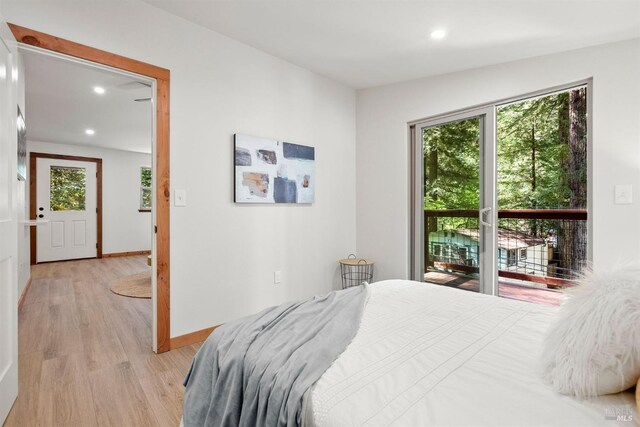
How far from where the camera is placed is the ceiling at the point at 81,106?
3309mm

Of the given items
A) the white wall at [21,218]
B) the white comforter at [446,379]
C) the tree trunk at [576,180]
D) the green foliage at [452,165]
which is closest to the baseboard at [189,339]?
the white wall at [21,218]

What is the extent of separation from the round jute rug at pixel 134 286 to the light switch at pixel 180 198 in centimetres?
203

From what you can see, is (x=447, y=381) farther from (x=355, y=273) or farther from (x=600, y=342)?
(x=355, y=273)

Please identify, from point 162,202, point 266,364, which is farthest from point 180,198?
point 266,364

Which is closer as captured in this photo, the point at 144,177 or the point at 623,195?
the point at 623,195

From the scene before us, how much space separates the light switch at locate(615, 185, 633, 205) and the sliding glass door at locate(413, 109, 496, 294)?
33.5 inches

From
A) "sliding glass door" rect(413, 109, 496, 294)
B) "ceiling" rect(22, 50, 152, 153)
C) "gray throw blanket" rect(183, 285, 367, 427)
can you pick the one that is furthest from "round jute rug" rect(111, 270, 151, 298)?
"sliding glass door" rect(413, 109, 496, 294)

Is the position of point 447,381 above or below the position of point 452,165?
below

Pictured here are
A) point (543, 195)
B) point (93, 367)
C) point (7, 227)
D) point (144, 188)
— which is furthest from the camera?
point (144, 188)

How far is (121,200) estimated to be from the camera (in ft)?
23.4

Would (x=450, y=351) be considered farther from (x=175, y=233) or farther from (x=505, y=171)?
(x=505, y=171)

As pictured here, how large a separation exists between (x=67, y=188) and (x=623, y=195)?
26.9 ft

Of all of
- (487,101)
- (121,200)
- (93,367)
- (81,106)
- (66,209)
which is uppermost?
(81,106)

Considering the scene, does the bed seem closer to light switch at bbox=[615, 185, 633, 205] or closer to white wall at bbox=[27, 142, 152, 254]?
light switch at bbox=[615, 185, 633, 205]
